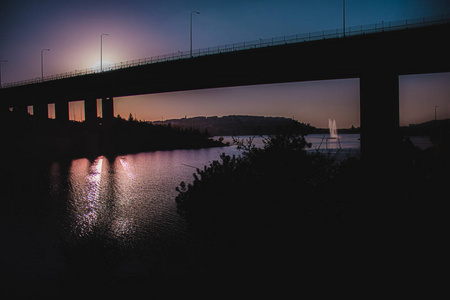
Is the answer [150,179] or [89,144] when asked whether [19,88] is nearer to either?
[89,144]

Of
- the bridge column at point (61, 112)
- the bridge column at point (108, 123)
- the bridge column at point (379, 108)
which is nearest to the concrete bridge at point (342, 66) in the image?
the bridge column at point (379, 108)

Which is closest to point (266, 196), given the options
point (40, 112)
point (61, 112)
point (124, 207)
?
point (124, 207)

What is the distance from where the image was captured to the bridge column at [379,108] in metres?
29.6

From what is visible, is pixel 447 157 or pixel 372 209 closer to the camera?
pixel 447 157

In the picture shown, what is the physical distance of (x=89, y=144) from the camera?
7188cm

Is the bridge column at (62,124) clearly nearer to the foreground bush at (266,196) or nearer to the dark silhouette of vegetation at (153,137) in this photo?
the dark silhouette of vegetation at (153,137)

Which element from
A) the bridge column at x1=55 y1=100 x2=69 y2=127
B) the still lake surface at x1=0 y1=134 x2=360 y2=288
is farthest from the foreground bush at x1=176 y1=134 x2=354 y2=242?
the bridge column at x1=55 y1=100 x2=69 y2=127

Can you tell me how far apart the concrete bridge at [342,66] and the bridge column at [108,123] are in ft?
53.6

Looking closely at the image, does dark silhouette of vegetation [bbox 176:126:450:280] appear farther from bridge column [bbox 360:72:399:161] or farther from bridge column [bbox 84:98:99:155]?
bridge column [bbox 84:98:99:155]

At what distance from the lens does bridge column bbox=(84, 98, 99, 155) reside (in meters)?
66.2

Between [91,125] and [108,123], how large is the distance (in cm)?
393

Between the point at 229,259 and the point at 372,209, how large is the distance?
5461 mm

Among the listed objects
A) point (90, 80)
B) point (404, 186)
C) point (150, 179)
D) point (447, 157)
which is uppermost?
point (90, 80)

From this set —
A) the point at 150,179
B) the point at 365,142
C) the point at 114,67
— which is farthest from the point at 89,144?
the point at 365,142
